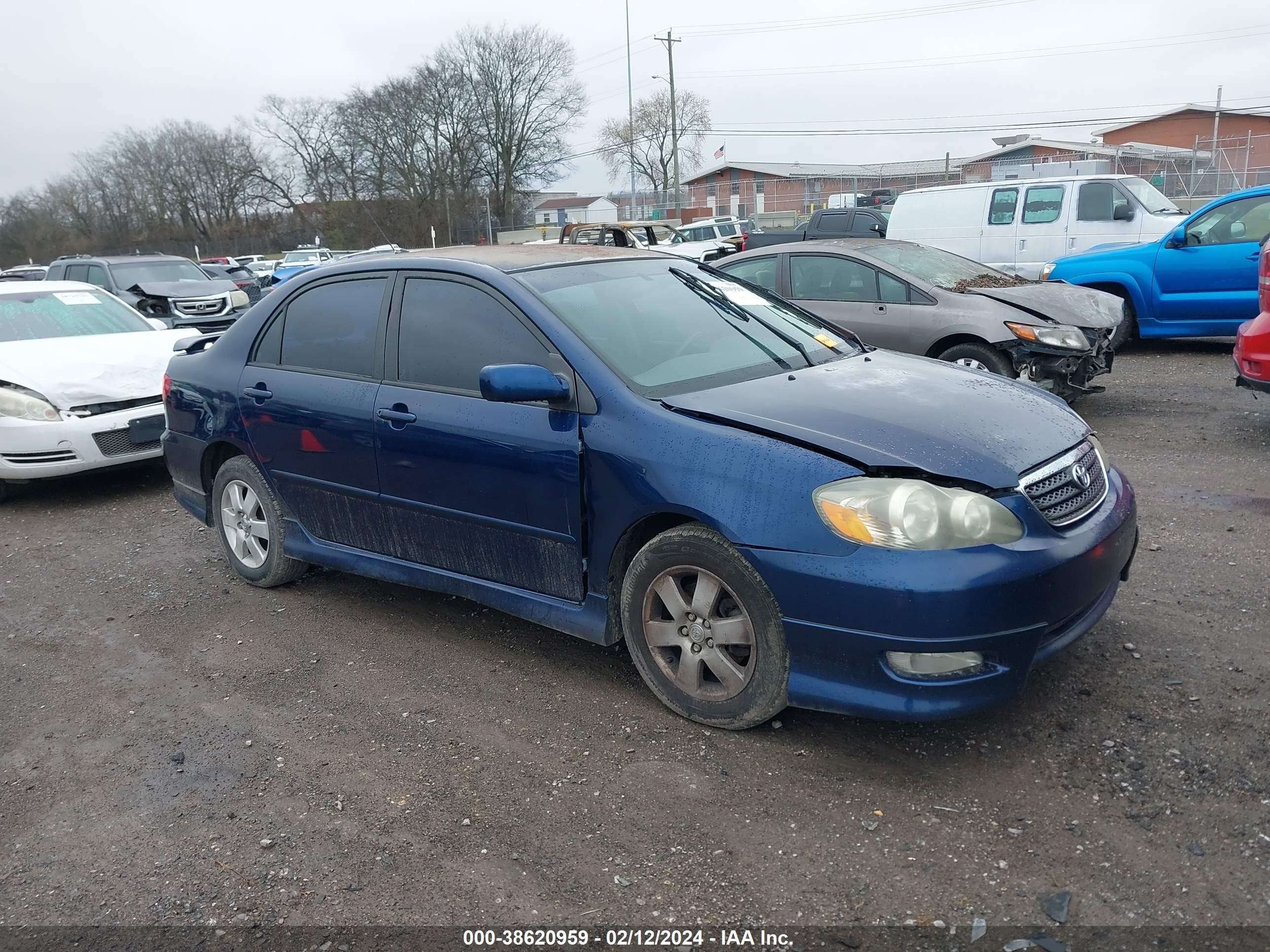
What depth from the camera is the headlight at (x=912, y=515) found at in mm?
2949

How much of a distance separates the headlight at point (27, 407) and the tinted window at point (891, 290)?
20.9ft

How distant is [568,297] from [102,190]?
252 ft

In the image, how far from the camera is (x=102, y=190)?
2685 inches

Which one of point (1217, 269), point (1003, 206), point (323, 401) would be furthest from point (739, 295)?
point (1003, 206)

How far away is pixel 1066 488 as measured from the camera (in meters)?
3.27

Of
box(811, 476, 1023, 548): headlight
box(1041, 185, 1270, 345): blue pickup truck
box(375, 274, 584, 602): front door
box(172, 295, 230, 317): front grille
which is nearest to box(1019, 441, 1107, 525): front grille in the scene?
box(811, 476, 1023, 548): headlight

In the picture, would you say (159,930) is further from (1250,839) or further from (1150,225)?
(1150,225)

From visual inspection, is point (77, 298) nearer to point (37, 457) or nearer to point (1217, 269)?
point (37, 457)

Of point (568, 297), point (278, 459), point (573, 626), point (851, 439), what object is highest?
point (568, 297)

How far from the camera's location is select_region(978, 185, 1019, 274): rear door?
13211 millimetres

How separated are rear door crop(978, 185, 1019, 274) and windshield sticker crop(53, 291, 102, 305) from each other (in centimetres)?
1081

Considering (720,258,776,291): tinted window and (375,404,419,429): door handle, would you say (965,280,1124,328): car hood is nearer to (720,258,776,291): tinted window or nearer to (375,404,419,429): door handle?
(720,258,776,291): tinted window

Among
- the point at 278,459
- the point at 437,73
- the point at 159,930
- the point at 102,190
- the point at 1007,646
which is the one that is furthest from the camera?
the point at 102,190

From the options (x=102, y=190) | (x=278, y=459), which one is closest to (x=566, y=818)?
(x=278, y=459)
